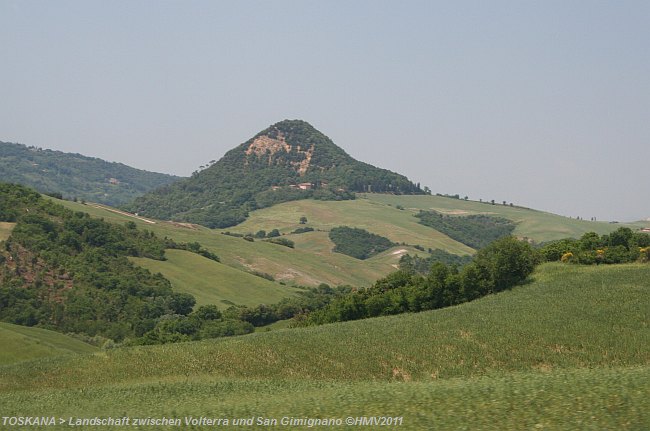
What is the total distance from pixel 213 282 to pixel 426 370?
4991 inches

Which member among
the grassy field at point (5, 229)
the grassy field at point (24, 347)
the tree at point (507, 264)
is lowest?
the grassy field at point (24, 347)

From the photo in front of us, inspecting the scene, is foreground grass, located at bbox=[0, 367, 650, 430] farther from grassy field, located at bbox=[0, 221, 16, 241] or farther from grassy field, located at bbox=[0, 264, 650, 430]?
grassy field, located at bbox=[0, 221, 16, 241]

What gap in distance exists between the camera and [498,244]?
309 ft

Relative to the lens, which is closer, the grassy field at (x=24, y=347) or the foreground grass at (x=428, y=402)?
the foreground grass at (x=428, y=402)

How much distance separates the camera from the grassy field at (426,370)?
114ft

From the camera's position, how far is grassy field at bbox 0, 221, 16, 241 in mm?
169163

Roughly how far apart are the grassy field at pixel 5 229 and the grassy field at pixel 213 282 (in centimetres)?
3018

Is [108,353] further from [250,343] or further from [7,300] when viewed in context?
[7,300]

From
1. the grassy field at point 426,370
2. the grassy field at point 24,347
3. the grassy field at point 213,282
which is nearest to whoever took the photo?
the grassy field at point 426,370

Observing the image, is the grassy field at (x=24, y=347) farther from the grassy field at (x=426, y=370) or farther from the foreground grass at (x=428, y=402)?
the foreground grass at (x=428, y=402)

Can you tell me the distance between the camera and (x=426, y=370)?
5753 centimetres

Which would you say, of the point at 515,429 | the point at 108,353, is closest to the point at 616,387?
the point at 515,429

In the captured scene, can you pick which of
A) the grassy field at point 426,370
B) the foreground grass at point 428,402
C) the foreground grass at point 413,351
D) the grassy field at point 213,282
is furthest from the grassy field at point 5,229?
the foreground grass at point 428,402

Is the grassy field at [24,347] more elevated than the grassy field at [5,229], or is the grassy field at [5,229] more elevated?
the grassy field at [5,229]
